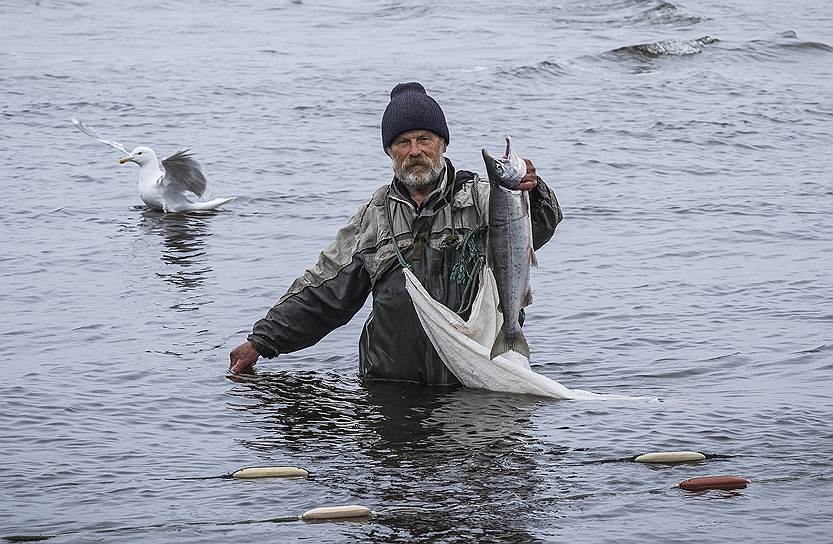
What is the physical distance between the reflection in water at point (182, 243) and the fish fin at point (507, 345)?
3.92m

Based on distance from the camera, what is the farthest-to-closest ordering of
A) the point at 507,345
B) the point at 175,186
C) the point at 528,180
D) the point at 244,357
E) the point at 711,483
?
the point at 175,186
the point at 244,357
the point at 507,345
the point at 528,180
the point at 711,483

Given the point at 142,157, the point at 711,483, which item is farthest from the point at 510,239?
the point at 142,157

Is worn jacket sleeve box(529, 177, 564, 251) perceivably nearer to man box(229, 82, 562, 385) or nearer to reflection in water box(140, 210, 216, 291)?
man box(229, 82, 562, 385)

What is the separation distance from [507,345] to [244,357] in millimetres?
1439

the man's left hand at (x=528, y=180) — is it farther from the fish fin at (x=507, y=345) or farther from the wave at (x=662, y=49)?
the wave at (x=662, y=49)

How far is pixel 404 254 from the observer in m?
6.54

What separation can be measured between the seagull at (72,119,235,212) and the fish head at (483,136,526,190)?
24.3 feet

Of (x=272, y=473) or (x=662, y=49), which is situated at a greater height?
(x=662, y=49)

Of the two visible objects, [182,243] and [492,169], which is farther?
[182,243]

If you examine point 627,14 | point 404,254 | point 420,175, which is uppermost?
point 627,14

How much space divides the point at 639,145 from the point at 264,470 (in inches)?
410

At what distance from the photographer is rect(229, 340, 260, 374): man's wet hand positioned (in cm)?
696

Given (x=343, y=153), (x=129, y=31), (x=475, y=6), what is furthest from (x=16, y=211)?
(x=475, y=6)

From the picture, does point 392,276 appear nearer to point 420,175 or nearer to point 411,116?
point 420,175
